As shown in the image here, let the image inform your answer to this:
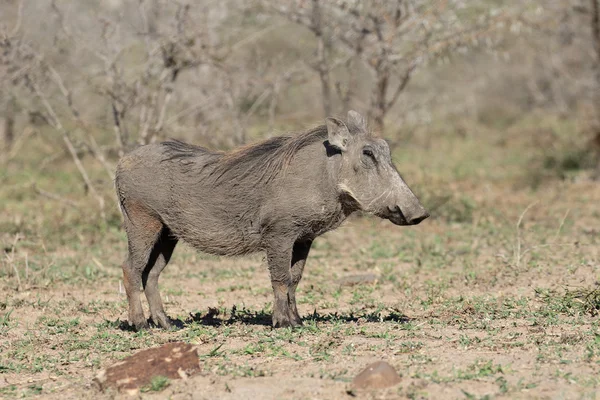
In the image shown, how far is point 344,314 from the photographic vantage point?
5.90m

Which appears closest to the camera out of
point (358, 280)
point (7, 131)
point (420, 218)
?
point (420, 218)

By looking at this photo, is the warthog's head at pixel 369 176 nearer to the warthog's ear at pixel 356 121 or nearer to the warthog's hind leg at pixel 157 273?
the warthog's ear at pixel 356 121

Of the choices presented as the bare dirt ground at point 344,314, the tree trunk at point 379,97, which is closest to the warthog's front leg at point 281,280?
the bare dirt ground at point 344,314

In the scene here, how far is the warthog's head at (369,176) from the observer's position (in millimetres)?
5008

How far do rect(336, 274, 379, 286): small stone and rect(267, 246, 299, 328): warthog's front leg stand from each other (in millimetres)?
1893

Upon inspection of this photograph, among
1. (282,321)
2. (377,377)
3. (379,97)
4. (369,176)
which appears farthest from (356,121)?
(379,97)

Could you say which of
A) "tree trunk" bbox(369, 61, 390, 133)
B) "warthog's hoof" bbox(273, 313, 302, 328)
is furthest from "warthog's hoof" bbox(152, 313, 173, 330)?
"tree trunk" bbox(369, 61, 390, 133)

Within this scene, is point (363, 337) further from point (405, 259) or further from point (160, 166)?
point (405, 259)

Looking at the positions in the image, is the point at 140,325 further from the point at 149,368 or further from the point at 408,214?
the point at 408,214

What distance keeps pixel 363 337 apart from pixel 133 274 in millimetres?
1526

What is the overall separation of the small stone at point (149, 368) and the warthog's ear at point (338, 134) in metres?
1.57

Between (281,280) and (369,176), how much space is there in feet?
2.62

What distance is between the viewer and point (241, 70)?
9.81 meters

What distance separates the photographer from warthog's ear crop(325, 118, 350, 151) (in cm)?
512
